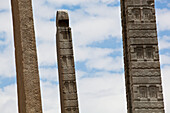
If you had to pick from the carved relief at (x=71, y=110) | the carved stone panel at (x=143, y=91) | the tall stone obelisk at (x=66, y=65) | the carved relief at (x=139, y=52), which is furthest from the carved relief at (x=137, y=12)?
the carved relief at (x=71, y=110)

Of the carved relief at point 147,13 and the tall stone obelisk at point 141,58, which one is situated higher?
the carved relief at point 147,13

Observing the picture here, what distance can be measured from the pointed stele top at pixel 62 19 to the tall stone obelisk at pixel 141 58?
23.2 ft

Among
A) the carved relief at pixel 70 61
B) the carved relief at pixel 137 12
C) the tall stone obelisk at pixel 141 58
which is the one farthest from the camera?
the carved relief at pixel 70 61

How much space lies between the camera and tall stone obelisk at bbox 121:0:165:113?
11.1 m

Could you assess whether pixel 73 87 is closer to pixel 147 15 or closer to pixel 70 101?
pixel 70 101

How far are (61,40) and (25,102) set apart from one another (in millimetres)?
3777

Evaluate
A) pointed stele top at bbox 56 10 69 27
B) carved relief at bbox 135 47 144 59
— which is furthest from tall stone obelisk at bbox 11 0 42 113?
carved relief at bbox 135 47 144 59

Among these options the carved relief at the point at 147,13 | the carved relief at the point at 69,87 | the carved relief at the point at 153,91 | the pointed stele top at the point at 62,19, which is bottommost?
the carved relief at the point at 69,87

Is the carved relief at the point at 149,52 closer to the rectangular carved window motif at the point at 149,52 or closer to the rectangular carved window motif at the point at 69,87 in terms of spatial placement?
the rectangular carved window motif at the point at 149,52

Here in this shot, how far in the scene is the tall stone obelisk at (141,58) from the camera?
1107 centimetres

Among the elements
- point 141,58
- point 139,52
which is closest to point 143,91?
point 141,58

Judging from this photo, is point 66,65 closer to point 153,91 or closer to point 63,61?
point 63,61

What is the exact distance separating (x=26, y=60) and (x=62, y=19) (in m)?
3.36

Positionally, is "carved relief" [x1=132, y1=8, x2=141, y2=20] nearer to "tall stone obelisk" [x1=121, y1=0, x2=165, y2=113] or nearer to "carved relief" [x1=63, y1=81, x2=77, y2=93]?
"tall stone obelisk" [x1=121, y1=0, x2=165, y2=113]
